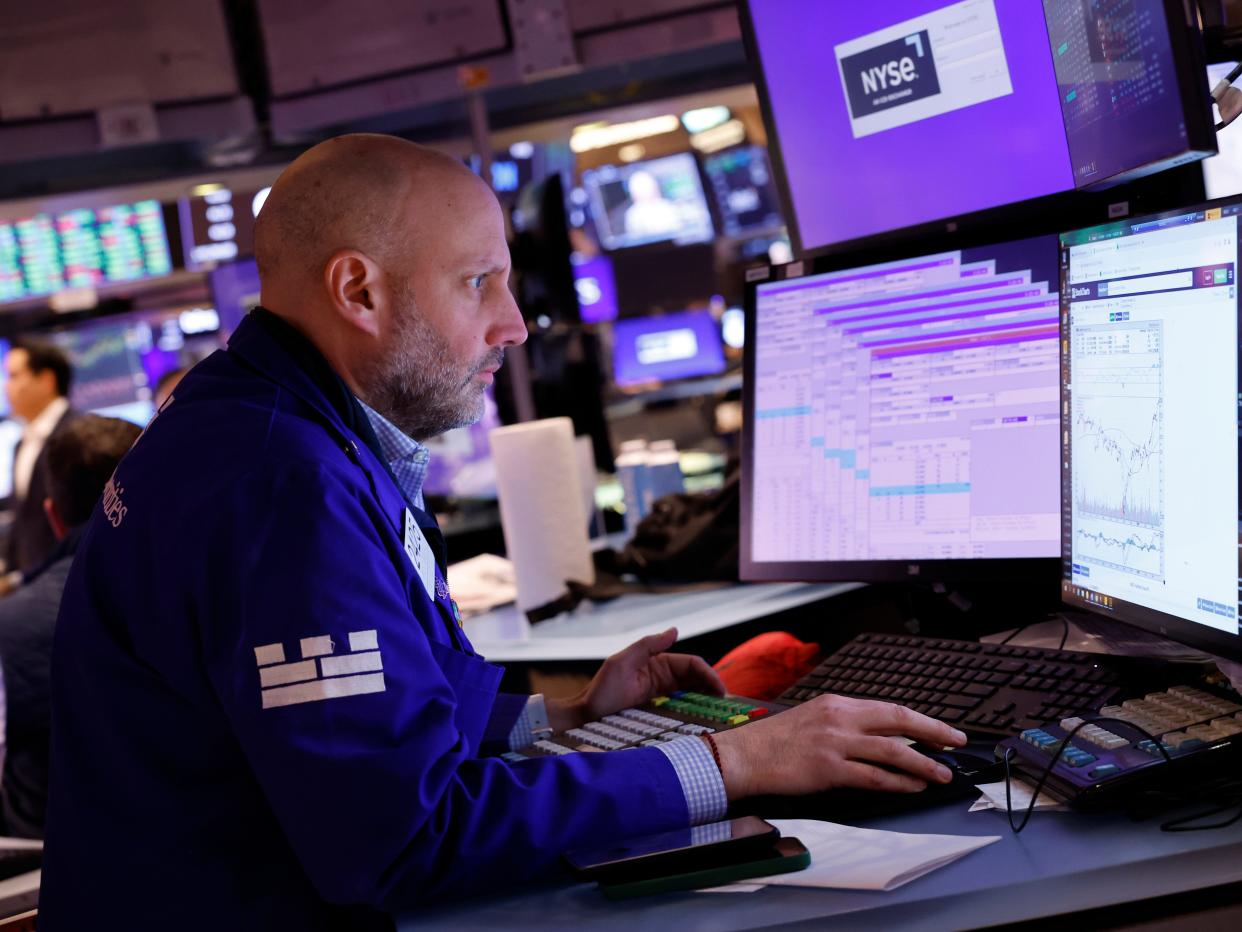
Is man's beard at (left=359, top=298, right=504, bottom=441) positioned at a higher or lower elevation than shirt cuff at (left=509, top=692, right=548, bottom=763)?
higher

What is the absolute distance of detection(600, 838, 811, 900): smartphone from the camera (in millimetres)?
981

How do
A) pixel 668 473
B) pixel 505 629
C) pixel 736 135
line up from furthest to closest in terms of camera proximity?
pixel 736 135 < pixel 668 473 < pixel 505 629

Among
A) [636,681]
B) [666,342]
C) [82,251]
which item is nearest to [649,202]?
[666,342]


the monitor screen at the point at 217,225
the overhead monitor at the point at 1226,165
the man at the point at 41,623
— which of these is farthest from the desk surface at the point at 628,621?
the monitor screen at the point at 217,225

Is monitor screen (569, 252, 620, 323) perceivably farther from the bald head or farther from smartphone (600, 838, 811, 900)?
smartphone (600, 838, 811, 900)

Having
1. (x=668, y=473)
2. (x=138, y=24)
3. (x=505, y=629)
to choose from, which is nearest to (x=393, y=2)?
(x=138, y=24)

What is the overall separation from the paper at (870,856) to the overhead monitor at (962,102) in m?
0.69

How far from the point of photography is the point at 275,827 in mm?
1151

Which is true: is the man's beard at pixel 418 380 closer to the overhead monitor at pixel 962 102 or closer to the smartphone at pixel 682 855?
the smartphone at pixel 682 855

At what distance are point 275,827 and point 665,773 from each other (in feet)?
1.16

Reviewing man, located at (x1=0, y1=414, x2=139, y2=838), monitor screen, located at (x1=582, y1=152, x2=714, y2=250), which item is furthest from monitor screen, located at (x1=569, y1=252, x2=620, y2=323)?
man, located at (x1=0, y1=414, x2=139, y2=838)

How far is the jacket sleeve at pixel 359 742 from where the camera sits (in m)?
1.00

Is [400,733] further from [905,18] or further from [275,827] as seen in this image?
[905,18]

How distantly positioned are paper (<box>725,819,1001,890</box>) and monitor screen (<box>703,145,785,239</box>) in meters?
5.36
